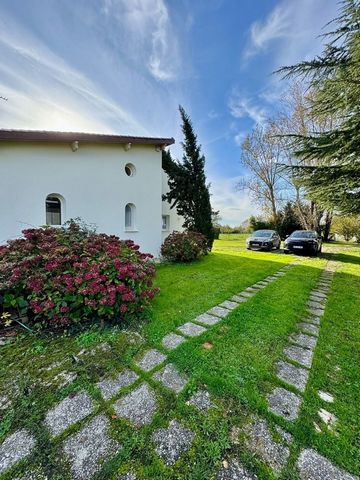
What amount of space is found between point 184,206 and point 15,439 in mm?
9085

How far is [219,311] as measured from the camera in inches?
163

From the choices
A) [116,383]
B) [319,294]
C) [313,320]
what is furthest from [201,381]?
[319,294]

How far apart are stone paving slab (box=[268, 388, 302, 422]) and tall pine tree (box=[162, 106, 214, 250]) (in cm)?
815

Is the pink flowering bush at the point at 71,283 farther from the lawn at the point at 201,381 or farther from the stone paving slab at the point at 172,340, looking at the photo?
the stone paving slab at the point at 172,340

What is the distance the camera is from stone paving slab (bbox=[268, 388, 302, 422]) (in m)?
1.88

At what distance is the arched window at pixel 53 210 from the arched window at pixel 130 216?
2.33m

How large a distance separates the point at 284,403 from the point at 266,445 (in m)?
0.51

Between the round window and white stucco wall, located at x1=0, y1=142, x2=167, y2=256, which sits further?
the round window

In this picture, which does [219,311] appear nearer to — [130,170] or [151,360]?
[151,360]

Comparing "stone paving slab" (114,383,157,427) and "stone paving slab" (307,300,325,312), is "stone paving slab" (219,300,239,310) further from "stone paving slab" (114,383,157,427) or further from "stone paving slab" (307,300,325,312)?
"stone paving slab" (114,383,157,427)

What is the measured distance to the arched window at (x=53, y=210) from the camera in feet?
21.7

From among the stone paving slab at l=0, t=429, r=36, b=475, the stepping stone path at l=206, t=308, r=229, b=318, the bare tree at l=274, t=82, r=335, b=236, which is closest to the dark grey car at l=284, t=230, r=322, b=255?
the bare tree at l=274, t=82, r=335, b=236

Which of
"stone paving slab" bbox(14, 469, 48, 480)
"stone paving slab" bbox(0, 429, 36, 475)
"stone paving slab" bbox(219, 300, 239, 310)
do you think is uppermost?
"stone paving slab" bbox(219, 300, 239, 310)

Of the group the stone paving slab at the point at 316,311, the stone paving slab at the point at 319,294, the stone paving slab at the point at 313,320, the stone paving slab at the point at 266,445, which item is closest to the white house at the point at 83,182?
the stone paving slab at the point at 319,294
